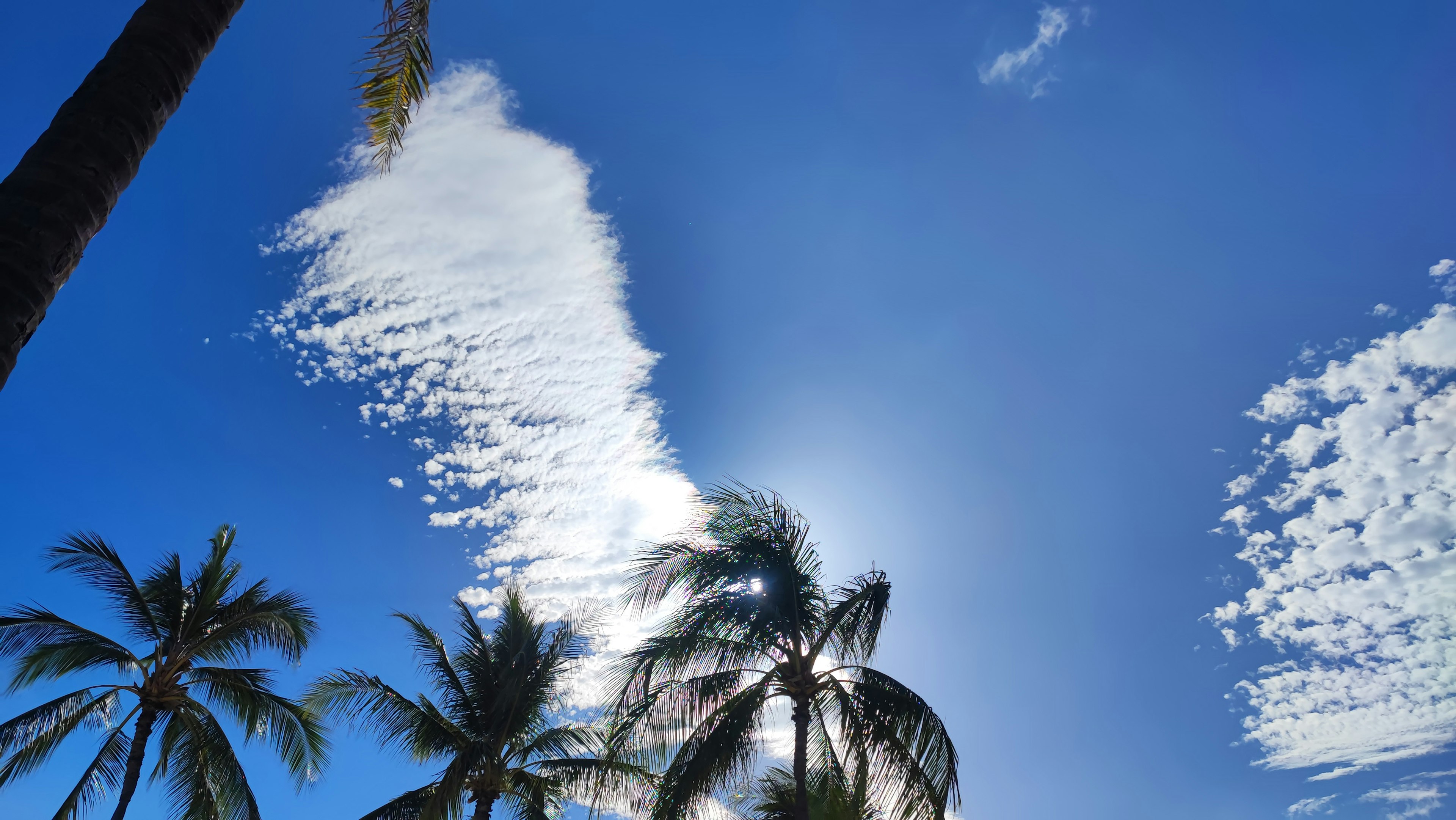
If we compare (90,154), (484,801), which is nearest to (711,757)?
(484,801)

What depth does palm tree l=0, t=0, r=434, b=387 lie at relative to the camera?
298cm

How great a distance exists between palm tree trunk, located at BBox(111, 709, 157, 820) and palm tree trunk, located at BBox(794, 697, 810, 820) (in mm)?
13929

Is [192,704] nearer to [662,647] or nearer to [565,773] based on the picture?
[565,773]

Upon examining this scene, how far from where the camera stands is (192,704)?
16609 mm

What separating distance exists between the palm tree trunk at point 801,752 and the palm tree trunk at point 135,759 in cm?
1393

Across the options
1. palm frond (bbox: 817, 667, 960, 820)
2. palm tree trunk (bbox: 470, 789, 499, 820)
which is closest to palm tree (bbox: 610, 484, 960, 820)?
palm frond (bbox: 817, 667, 960, 820)

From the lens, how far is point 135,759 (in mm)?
15578

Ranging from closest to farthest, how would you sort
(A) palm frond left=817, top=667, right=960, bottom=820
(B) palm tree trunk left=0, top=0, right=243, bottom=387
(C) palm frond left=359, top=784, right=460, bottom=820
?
(B) palm tree trunk left=0, top=0, right=243, bottom=387 → (A) palm frond left=817, top=667, right=960, bottom=820 → (C) palm frond left=359, top=784, right=460, bottom=820

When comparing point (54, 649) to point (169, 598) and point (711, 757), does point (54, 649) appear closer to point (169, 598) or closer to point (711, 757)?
point (169, 598)

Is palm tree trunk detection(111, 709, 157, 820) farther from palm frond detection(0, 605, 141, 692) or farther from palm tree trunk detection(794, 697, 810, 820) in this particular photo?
palm tree trunk detection(794, 697, 810, 820)

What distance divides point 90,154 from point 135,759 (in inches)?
695

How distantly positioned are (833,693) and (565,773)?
854 cm

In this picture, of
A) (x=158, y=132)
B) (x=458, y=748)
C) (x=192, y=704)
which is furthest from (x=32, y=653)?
(x=158, y=132)

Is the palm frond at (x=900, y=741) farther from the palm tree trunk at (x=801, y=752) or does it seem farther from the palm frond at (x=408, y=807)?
the palm frond at (x=408, y=807)
